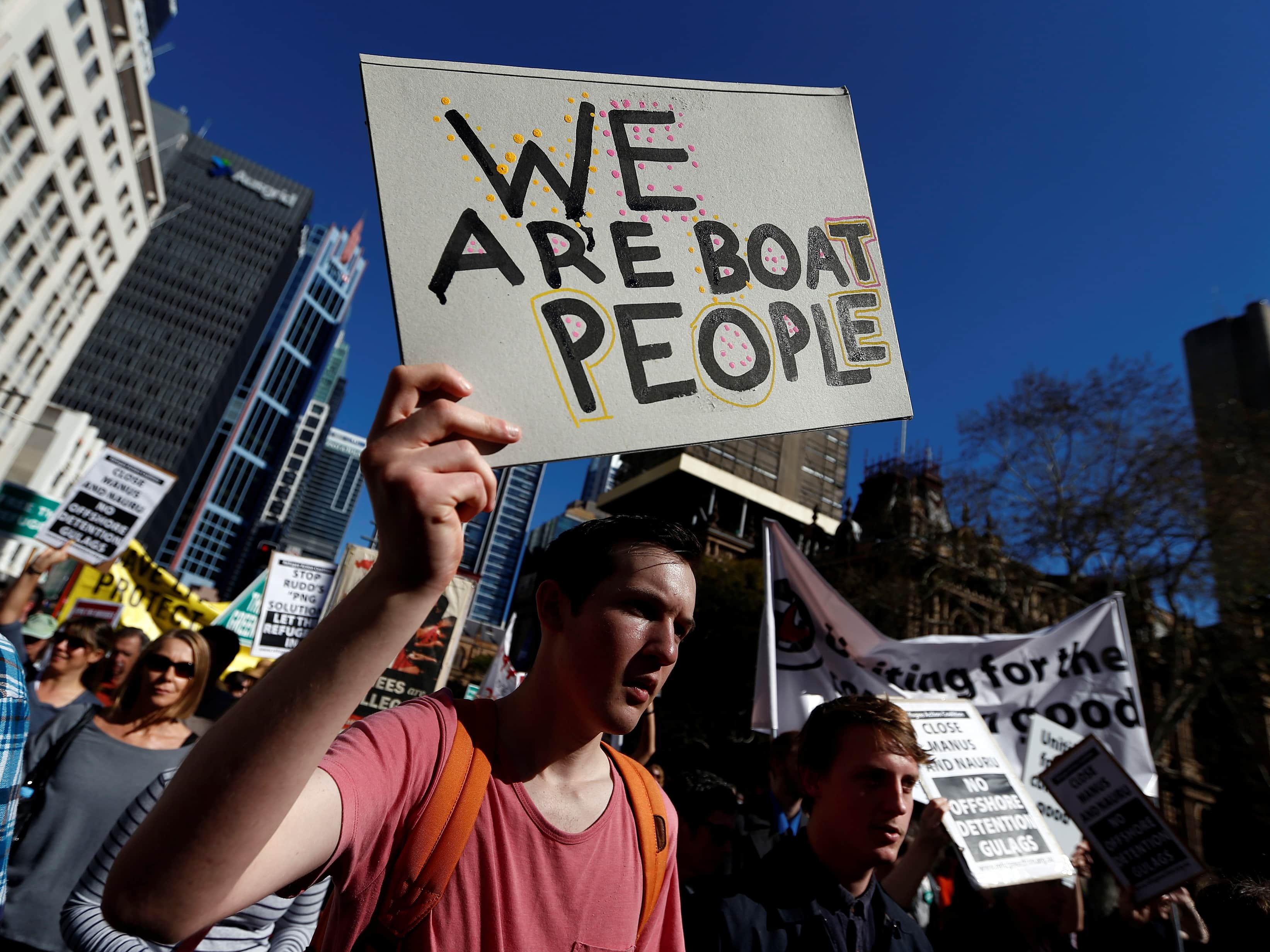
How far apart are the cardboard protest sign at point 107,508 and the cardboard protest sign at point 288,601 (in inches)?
45.9

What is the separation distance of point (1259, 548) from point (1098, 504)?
260 centimetres

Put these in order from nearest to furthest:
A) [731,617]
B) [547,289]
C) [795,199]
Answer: [547,289]
[795,199]
[731,617]

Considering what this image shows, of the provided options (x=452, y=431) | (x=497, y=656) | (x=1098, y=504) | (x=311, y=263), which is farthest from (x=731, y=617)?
(x=311, y=263)

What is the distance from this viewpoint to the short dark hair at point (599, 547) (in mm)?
1434

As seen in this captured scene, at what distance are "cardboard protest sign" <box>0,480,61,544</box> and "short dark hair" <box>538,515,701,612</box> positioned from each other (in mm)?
6475

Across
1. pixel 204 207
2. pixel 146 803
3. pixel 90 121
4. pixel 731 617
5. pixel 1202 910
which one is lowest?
pixel 146 803

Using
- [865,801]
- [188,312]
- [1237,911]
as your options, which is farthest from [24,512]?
[188,312]

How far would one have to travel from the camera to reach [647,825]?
146 cm

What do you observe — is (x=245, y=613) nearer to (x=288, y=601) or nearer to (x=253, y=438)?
(x=288, y=601)

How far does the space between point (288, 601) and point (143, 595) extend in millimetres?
3772

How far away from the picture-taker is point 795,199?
168 centimetres

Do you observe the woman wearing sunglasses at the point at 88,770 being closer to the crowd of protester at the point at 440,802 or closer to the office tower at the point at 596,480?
the crowd of protester at the point at 440,802

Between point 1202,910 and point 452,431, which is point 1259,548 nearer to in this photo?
point 1202,910

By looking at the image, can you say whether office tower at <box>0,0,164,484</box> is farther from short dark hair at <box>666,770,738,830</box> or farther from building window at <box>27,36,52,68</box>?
short dark hair at <box>666,770,738,830</box>
